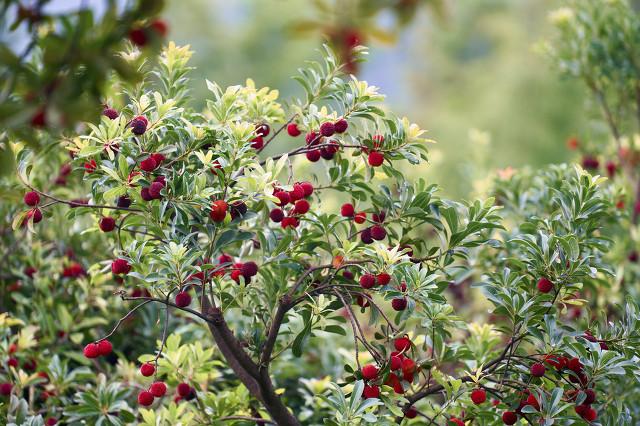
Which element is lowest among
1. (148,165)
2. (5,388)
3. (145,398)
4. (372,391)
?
(372,391)

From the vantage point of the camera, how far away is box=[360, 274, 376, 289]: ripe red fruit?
1.65 m

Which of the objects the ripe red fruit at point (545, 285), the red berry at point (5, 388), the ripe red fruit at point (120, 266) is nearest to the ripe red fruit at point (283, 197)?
the ripe red fruit at point (120, 266)

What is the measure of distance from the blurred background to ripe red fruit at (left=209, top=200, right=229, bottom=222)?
2087mm

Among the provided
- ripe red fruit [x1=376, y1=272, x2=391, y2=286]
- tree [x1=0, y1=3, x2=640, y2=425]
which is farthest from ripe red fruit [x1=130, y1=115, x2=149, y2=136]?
ripe red fruit [x1=376, y1=272, x2=391, y2=286]

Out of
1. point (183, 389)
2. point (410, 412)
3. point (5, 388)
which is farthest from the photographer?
point (5, 388)

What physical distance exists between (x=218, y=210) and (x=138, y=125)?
267 millimetres

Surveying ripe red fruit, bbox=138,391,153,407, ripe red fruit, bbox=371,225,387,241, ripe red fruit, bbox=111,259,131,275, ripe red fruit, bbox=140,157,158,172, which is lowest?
ripe red fruit, bbox=138,391,153,407

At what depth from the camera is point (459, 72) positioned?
16.1m

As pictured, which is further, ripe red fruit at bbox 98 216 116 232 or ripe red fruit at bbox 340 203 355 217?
ripe red fruit at bbox 340 203 355 217

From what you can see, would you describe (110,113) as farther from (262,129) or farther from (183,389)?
(183,389)

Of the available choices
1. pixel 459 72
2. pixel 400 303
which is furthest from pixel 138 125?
pixel 459 72

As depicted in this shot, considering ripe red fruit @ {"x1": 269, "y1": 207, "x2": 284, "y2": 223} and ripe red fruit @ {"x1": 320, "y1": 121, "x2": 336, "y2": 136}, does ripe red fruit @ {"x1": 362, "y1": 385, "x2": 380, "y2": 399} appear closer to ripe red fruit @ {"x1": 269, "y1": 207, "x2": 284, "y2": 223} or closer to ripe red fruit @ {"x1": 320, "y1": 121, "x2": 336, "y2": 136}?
ripe red fruit @ {"x1": 269, "y1": 207, "x2": 284, "y2": 223}

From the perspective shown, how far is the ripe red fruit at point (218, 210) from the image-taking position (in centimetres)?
159

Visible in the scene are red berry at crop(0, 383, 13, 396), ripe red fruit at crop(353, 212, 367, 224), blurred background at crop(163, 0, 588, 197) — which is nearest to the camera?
ripe red fruit at crop(353, 212, 367, 224)
